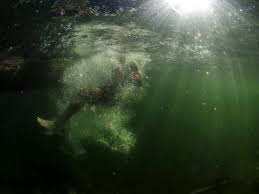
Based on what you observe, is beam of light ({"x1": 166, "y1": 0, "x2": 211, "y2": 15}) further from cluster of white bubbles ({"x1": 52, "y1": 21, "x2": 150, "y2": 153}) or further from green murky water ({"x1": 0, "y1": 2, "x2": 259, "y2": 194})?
cluster of white bubbles ({"x1": 52, "y1": 21, "x2": 150, "y2": 153})

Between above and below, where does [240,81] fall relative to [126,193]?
below

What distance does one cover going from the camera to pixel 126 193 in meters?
11.5

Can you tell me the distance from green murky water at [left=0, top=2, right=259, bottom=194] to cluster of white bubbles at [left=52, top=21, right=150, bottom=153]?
0.16ft

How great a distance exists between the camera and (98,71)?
18.2 metres

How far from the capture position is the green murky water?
41.5 ft

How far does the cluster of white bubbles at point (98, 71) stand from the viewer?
14734 mm

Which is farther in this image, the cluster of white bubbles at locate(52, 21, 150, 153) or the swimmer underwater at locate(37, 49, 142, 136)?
the swimmer underwater at locate(37, 49, 142, 136)

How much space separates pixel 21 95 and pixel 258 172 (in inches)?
697

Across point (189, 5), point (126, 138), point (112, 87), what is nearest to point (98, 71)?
point (112, 87)

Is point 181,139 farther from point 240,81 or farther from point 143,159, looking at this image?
point 240,81

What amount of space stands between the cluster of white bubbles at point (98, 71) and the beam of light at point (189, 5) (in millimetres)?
2282

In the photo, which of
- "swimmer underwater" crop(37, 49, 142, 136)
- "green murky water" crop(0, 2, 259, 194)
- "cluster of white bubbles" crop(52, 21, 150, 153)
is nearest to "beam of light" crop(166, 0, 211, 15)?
"green murky water" crop(0, 2, 259, 194)

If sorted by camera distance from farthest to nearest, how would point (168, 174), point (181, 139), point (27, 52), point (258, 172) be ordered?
point (181, 139) → point (27, 52) → point (168, 174) → point (258, 172)

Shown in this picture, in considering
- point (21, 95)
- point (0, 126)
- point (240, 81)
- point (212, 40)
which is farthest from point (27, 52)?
point (240, 81)
